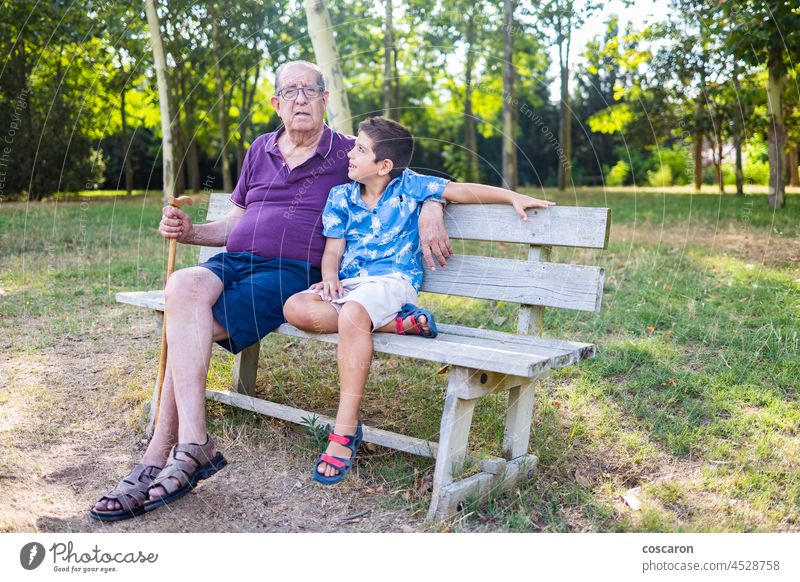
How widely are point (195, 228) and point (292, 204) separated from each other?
497 millimetres

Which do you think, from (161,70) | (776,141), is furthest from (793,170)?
(161,70)

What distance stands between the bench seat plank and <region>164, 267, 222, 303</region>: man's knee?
13.7 inches

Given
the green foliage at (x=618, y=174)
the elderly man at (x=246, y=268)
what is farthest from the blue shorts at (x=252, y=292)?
the green foliage at (x=618, y=174)

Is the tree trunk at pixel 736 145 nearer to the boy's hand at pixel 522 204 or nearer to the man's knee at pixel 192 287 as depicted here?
the boy's hand at pixel 522 204

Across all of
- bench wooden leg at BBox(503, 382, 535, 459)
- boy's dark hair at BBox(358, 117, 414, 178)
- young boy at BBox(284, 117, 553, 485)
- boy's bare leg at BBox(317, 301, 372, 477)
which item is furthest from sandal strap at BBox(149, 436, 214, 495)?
boy's dark hair at BBox(358, 117, 414, 178)

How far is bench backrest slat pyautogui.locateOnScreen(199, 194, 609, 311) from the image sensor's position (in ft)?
10.8

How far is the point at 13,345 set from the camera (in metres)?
5.17

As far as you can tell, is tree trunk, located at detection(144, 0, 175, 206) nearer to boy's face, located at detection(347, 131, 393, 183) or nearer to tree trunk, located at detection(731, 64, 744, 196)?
boy's face, located at detection(347, 131, 393, 183)

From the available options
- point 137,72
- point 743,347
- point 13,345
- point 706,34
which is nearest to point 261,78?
point 137,72

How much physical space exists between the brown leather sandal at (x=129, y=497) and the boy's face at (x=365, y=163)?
155 centimetres

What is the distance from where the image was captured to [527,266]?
346cm

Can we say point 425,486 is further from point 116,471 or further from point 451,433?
point 116,471

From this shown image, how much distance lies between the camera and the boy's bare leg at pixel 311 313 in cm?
328
